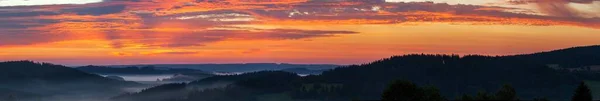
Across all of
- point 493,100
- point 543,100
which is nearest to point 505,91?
point 493,100

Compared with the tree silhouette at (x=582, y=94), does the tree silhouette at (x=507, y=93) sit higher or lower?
higher

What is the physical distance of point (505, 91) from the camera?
225ft

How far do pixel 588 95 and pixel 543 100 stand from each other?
3.98 metres

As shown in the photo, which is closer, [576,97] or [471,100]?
[471,100]

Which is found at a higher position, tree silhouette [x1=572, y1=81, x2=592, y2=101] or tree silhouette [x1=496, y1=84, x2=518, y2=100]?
tree silhouette [x1=496, y1=84, x2=518, y2=100]

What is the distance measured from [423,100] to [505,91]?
9267mm

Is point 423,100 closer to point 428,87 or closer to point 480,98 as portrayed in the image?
point 428,87

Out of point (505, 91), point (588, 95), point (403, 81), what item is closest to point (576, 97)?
point (588, 95)

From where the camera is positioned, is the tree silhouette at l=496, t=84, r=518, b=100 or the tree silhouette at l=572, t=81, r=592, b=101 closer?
the tree silhouette at l=496, t=84, r=518, b=100

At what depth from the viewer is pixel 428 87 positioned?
260ft

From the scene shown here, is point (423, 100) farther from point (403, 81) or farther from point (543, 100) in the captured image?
point (543, 100)

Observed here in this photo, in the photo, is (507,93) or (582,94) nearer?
(507,93)

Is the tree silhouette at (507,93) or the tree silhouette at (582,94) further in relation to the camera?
the tree silhouette at (582,94)

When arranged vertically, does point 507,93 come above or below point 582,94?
above
